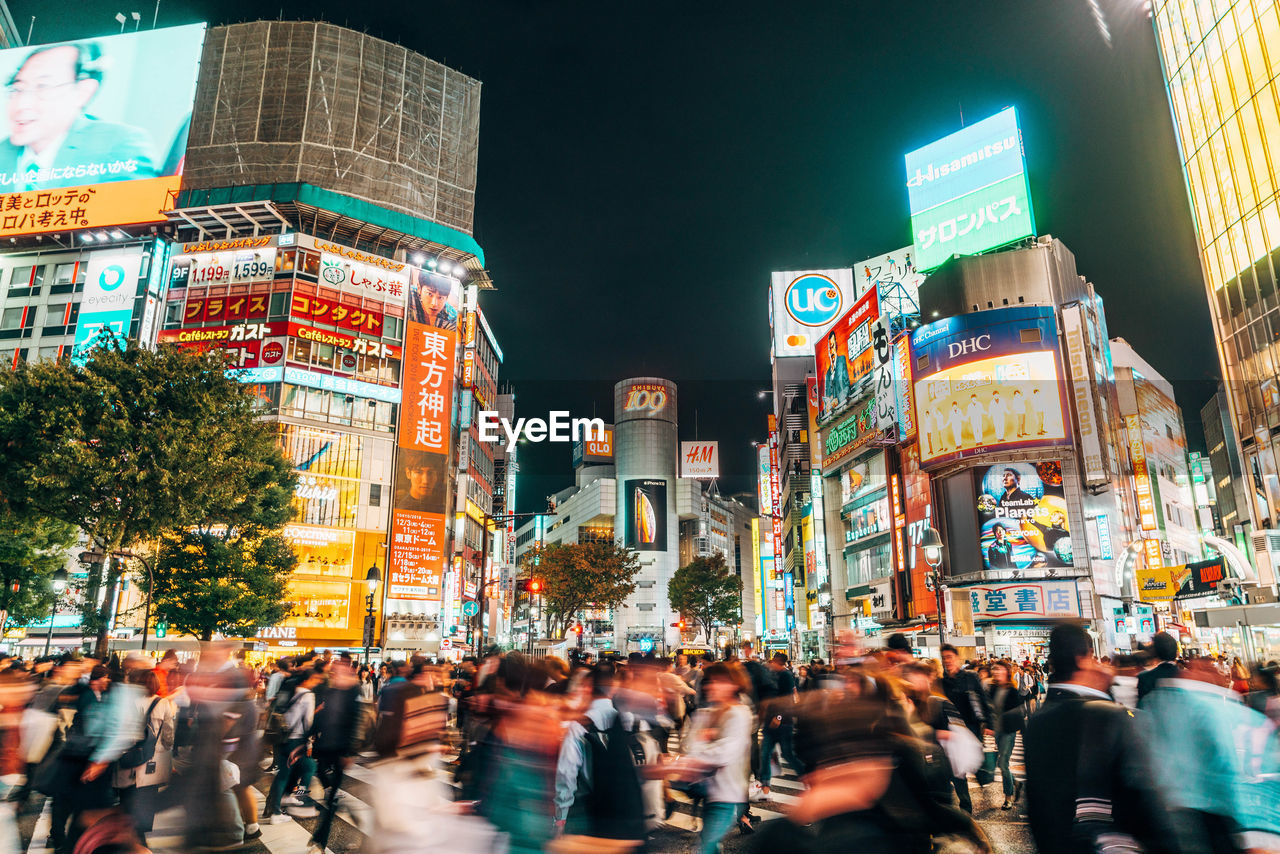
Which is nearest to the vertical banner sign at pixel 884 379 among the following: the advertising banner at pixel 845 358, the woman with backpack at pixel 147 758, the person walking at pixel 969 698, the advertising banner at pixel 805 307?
the advertising banner at pixel 845 358

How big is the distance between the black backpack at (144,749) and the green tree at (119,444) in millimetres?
18395

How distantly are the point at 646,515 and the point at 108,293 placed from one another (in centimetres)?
7456

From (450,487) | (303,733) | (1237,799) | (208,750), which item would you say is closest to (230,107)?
(450,487)

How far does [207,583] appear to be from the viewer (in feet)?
102

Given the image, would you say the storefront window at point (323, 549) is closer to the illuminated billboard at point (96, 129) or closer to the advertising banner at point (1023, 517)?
the illuminated billboard at point (96, 129)

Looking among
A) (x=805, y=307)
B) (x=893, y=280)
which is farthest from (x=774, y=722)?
(x=805, y=307)

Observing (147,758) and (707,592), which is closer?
(147,758)

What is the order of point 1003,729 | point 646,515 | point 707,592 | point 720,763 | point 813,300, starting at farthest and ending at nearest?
1. point 646,515
2. point 707,592
3. point 813,300
4. point 1003,729
5. point 720,763

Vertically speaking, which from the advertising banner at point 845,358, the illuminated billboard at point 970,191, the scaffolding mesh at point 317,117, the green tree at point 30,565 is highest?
the scaffolding mesh at point 317,117

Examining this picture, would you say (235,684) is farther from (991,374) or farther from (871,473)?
(871,473)

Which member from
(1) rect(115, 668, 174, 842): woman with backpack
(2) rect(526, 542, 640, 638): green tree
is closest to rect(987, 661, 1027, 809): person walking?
(1) rect(115, 668, 174, 842): woman with backpack

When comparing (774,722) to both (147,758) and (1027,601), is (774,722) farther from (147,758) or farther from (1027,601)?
(1027,601)

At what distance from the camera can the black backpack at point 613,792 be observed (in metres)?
4.35

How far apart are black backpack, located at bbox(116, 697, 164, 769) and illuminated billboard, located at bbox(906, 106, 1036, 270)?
50806mm
